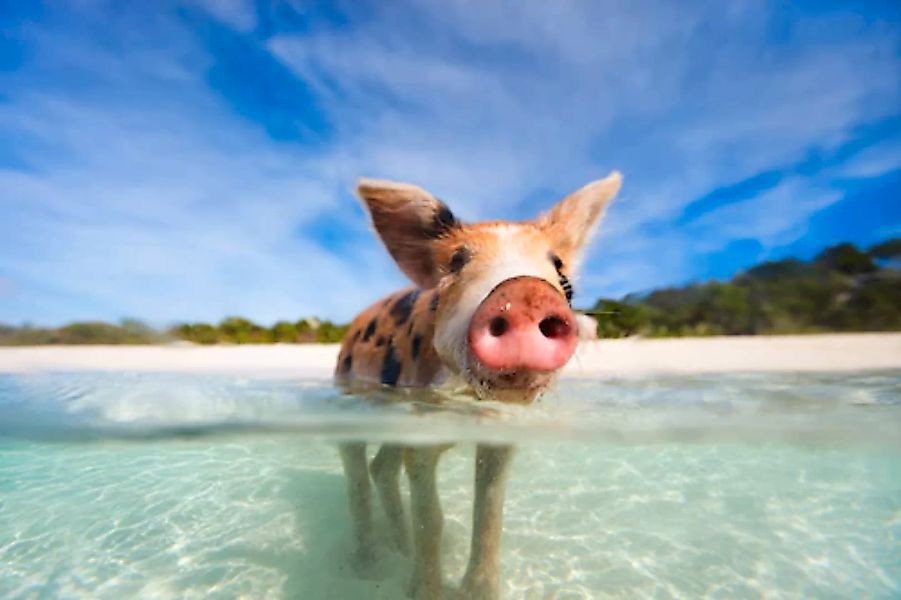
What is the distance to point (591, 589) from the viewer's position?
18.4ft

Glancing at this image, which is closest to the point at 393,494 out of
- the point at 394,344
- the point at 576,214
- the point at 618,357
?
the point at 394,344

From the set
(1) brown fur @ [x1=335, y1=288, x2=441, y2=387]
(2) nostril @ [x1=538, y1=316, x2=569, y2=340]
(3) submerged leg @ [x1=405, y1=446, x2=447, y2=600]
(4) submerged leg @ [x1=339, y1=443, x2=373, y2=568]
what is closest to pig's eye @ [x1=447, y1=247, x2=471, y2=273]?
(1) brown fur @ [x1=335, y1=288, x2=441, y2=387]

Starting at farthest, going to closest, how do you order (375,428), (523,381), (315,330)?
(315,330), (375,428), (523,381)

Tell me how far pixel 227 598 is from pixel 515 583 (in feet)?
8.82

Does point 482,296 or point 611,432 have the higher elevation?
point 482,296

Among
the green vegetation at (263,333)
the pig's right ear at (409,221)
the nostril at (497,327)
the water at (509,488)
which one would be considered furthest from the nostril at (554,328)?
the green vegetation at (263,333)

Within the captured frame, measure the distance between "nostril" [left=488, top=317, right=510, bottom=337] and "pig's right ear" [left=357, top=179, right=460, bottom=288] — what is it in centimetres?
128

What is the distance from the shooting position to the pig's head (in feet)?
9.47

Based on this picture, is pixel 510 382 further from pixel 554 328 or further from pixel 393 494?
pixel 393 494

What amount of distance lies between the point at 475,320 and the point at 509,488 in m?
5.41

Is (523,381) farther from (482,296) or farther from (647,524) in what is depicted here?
(647,524)

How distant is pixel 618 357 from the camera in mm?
12695

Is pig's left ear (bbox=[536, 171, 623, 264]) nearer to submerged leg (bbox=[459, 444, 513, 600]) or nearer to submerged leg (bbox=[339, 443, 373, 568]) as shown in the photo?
submerged leg (bbox=[459, 444, 513, 600])

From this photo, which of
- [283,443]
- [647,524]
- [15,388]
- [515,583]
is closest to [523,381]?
[515,583]
